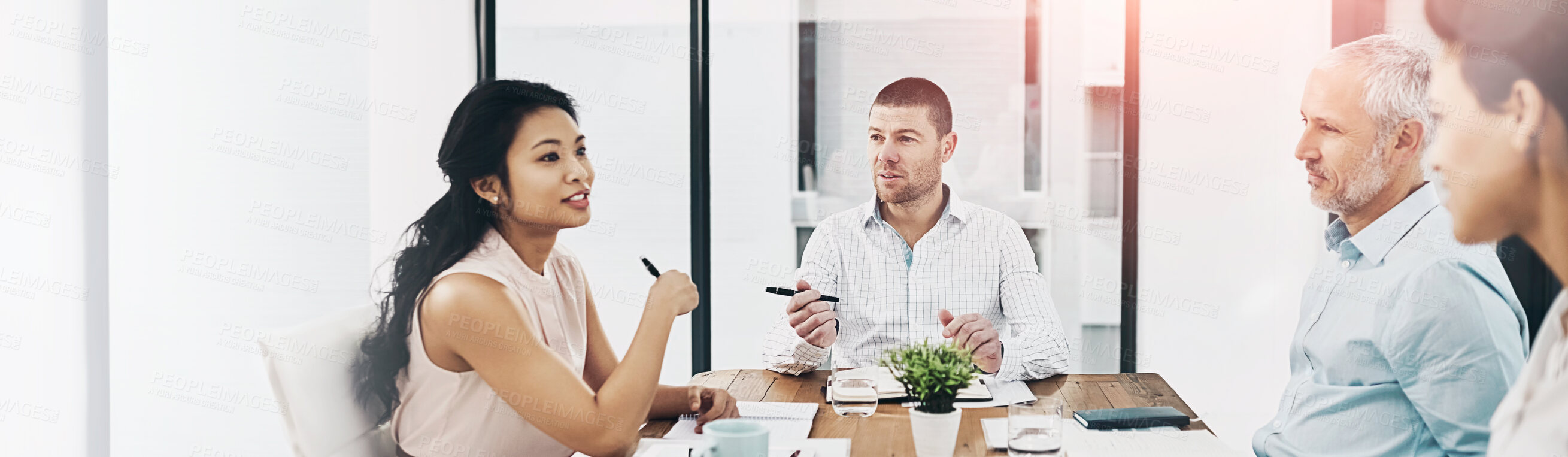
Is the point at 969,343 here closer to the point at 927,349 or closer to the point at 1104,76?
the point at 927,349

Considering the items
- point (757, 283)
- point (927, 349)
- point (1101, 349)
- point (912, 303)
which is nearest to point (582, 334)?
point (927, 349)

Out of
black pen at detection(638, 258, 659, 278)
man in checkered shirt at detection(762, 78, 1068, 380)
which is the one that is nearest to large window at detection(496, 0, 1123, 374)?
man in checkered shirt at detection(762, 78, 1068, 380)

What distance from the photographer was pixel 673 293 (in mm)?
1765

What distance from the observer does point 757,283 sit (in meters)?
3.43

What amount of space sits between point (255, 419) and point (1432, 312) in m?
2.88

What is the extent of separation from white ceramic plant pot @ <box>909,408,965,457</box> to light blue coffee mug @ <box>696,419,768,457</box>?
0.84 ft

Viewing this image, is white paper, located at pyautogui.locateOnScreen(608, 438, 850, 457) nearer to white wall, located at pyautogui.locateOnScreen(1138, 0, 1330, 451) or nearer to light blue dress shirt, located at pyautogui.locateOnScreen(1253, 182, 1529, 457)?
light blue dress shirt, located at pyautogui.locateOnScreen(1253, 182, 1529, 457)

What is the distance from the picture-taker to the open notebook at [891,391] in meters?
1.79

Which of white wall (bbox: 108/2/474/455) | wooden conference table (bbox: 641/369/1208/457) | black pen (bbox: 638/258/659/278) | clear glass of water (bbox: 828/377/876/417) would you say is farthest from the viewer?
white wall (bbox: 108/2/474/455)

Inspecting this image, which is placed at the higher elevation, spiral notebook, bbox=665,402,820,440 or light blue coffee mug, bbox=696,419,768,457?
light blue coffee mug, bbox=696,419,768,457

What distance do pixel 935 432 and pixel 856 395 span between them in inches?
11.8

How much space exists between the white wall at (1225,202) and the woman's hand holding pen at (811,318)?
1491mm

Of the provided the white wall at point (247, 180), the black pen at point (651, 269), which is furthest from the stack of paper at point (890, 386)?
the white wall at point (247, 180)

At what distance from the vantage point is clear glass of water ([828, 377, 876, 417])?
5.68 ft
